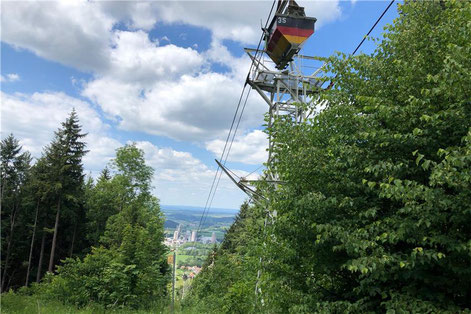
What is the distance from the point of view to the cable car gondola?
31.5 ft

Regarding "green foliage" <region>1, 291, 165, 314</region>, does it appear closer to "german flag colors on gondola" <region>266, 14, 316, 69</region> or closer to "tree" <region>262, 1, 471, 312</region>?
"tree" <region>262, 1, 471, 312</region>

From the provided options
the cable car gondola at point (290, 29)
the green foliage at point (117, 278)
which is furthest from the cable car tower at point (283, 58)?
→ the green foliage at point (117, 278)

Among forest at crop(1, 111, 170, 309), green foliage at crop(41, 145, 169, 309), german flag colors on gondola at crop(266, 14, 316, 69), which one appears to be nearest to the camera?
german flag colors on gondola at crop(266, 14, 316, 69)

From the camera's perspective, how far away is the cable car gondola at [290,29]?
9602 millimetres

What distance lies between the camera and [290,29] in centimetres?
960

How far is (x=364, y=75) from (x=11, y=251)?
3565 cm

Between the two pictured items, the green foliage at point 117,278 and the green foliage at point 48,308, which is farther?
the green foliage at point 117,278

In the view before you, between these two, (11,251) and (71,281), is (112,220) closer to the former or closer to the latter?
(11,251)

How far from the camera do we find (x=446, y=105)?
3932 mm

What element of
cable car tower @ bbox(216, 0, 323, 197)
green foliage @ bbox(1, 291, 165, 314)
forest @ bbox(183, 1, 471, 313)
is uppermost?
cable car tower @ bbox(216, 0, 323, 197)

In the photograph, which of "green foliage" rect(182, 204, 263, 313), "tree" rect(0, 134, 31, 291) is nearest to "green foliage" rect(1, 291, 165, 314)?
"green foliage" rect(182, 204, 263, 313)

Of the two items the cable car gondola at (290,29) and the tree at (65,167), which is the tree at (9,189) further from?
the cable car gondola at (290,29)

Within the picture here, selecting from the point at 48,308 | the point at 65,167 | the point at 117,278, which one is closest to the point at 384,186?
the point at 48,308

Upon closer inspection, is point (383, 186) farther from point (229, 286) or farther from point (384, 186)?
point (229, 286)
